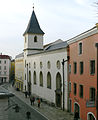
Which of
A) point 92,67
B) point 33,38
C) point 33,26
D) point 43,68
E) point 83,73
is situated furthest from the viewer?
point 33,26

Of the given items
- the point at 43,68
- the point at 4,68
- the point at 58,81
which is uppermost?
the point at 43,68

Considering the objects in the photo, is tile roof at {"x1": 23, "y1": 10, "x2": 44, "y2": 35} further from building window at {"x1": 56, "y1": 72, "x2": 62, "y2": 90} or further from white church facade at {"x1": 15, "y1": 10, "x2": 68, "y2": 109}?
building window at {"x1": 56, "y1": 72, "x2": 62, "y2": 90}

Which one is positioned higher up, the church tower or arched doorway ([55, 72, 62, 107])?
the church tower

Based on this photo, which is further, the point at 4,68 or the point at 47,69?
the point at 4,68

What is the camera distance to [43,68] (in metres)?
41.3

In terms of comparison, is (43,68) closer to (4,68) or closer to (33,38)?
(33,38)

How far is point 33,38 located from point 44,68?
51.9ft

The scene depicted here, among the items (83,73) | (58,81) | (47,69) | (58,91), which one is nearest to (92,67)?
(83,73)

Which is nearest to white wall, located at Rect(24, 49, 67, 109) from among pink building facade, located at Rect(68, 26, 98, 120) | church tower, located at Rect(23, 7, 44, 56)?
pink building facade, located at Rect(68, 26, 98, 120)

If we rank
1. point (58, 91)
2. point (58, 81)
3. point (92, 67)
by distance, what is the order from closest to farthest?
point (92, 67), point (58, 91), point (58, 81)

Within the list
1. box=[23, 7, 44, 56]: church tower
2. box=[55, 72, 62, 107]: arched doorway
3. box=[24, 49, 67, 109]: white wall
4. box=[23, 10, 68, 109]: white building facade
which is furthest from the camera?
box=[23, 7, 44, 56]: church tower

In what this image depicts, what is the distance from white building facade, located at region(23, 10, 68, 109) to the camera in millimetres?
32269

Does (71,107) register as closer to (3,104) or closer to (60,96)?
(60,96)

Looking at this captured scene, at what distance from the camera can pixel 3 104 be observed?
2158 centimetres
